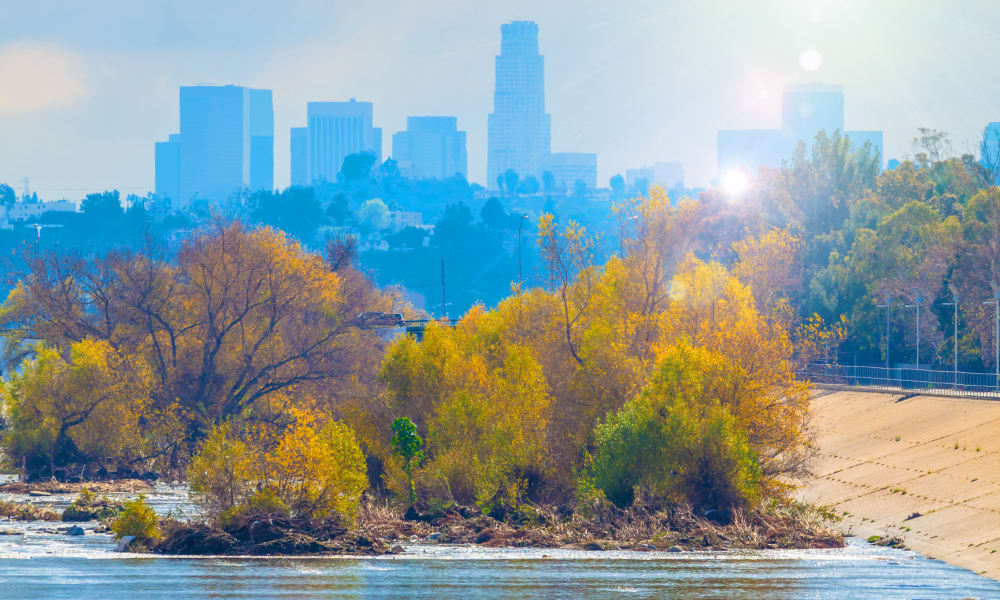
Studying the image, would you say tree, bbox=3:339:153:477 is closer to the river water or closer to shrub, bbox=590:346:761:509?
the river water

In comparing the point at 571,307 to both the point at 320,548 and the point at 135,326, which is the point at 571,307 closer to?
the point at 320,548

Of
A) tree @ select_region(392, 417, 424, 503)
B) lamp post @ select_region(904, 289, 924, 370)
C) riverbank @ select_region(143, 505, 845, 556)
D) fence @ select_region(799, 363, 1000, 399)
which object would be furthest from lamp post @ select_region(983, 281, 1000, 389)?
tree @ select_region(392, 417, 424, 503)

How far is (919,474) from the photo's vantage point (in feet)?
177

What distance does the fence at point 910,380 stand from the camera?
67000mm

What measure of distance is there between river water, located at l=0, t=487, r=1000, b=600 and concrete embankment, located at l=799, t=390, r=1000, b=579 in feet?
6.59

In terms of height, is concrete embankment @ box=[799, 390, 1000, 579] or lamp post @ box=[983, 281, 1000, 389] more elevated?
lamp post @ box=[983, 281, 1000, 389]

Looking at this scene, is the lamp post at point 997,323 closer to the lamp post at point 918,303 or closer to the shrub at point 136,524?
the lamp post at point 918,303

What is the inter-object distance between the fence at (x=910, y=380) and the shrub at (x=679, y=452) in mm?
16460

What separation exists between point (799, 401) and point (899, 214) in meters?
50.0

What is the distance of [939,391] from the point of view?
68125 millimetres

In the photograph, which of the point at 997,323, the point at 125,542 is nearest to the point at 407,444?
the point at 125,542

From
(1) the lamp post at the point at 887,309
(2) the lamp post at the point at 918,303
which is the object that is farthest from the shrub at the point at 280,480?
(2) the lamp post at the point at 918,303

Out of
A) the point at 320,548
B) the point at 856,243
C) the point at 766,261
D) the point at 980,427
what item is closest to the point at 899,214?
the point at 856,243

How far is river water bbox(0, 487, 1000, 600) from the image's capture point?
37.9 meters
